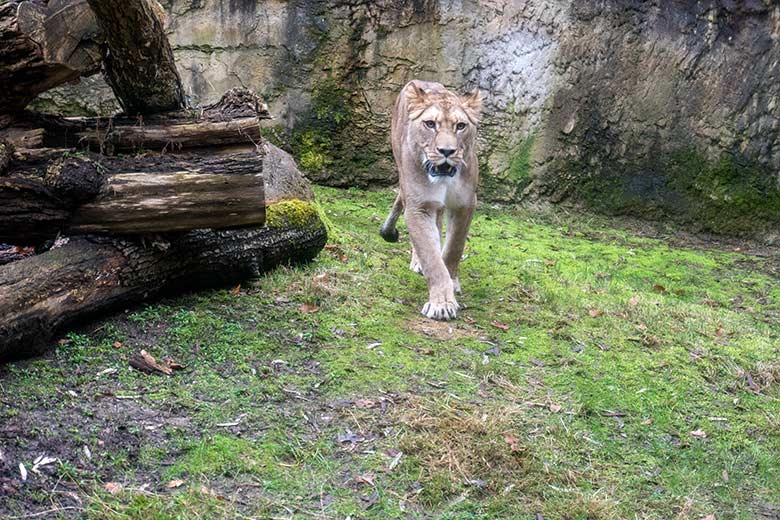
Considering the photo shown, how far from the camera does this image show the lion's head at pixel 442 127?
292 inches

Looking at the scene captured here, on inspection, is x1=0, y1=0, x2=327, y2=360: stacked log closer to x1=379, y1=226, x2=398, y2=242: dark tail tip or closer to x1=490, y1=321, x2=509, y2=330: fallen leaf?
x1=490, y1=321, x2=509, y2=330: fallen leaf

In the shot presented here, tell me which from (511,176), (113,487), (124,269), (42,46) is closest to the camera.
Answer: (113,487)

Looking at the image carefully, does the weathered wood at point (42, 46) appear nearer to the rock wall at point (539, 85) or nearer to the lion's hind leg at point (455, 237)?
the lion's hind leg at point (455, 237)

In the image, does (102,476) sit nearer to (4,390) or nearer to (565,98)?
(4,390)

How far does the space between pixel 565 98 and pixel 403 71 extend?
2.31m

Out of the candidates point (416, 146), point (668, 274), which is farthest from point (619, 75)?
point (416, 146)

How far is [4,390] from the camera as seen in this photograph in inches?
194

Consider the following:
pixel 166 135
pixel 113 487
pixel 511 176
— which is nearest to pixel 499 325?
pixel 166 135

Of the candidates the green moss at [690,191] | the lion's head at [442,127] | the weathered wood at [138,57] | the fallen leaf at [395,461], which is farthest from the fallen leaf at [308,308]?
the green moss at [690,191]

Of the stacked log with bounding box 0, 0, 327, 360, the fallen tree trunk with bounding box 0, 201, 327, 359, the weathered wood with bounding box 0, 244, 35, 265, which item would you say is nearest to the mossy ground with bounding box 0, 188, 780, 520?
the fallen tree trunk with bounding box 0, 201, 327, 359

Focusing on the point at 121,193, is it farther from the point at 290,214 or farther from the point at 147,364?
the point at 290,214

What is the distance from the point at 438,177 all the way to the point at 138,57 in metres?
2.79

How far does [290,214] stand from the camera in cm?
762

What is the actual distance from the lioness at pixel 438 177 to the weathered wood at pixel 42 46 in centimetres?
295
